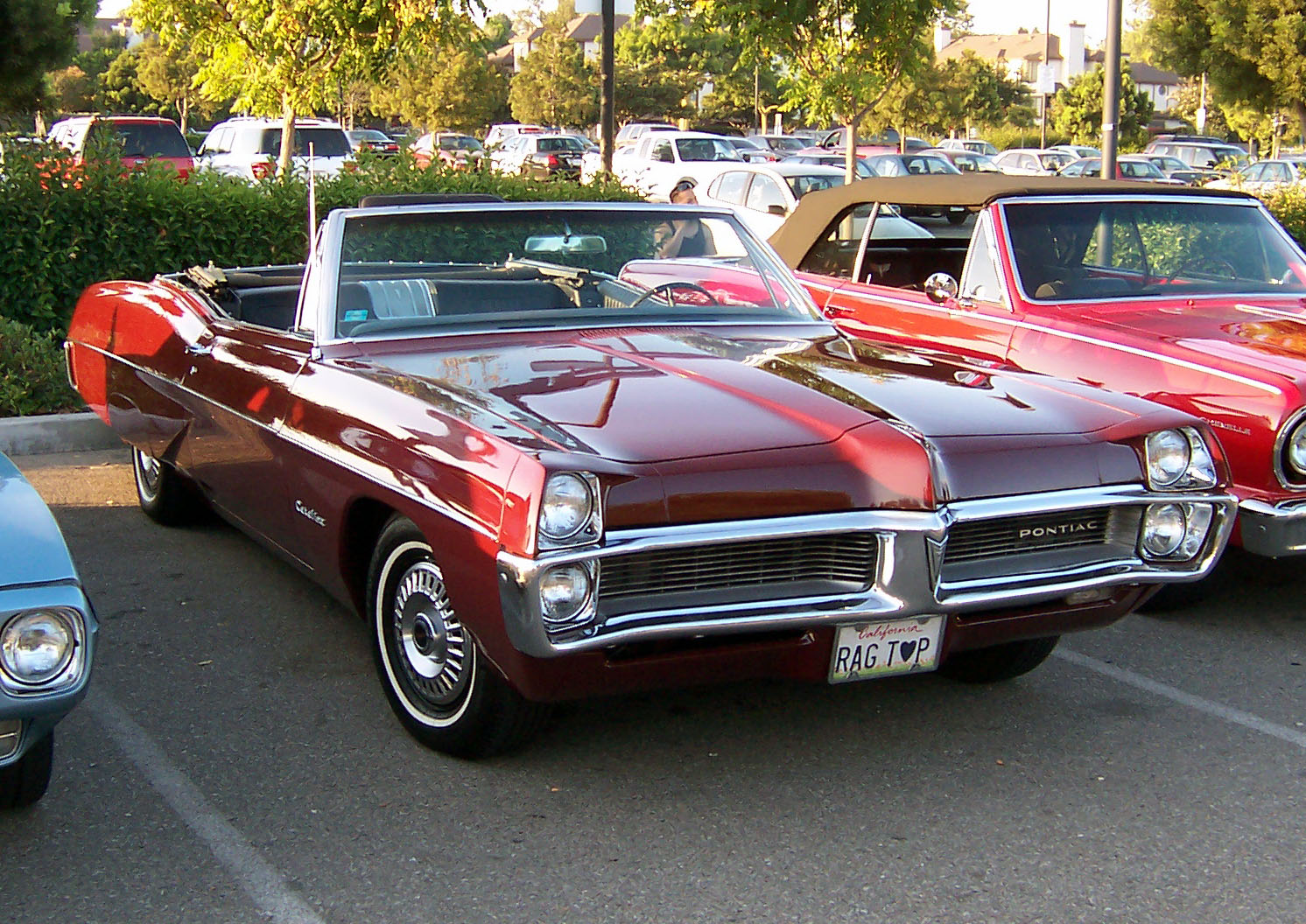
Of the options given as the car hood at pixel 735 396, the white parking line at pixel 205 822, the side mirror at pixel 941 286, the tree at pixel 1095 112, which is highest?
the tree at pixel 1095 112

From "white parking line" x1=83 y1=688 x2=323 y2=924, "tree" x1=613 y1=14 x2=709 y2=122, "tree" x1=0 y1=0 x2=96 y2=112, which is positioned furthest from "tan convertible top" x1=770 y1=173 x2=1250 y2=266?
"tree" x1=613 y1=14 x2=709 y2=122

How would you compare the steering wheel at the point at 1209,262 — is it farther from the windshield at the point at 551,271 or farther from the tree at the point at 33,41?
the tree at the point at 33,41

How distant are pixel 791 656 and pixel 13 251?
24.0ft

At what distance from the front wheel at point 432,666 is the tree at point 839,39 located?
12133mm

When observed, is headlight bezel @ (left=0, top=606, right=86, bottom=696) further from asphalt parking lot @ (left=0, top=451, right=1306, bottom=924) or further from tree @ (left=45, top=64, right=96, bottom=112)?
tree @ (left=45, top=64, right=96, bottom=112)

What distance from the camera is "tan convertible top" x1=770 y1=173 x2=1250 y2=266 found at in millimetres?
6801

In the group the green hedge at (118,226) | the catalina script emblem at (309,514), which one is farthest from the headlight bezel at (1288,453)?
the green hedge at (118,226)

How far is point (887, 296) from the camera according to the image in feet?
23.5

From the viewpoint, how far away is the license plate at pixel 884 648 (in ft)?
11.8

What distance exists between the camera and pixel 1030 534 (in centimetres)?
380

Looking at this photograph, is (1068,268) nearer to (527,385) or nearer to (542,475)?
(527,385)

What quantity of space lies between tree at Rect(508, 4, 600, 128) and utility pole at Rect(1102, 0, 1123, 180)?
4229 centimetres

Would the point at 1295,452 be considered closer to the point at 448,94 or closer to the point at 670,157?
the point at 670,157

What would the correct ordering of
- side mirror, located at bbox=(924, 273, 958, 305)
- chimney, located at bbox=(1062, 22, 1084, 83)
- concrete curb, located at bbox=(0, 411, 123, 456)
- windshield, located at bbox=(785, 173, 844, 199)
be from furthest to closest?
chimney, located at bbox=(1062, 22, 1084, 83) → windshield, located at bbox=(785, 173, 844, 199) → concrete curb, located at bbox=(0, 411, 123, 456) → side mirror, located at bbox=(924, 273, 958, 305)
